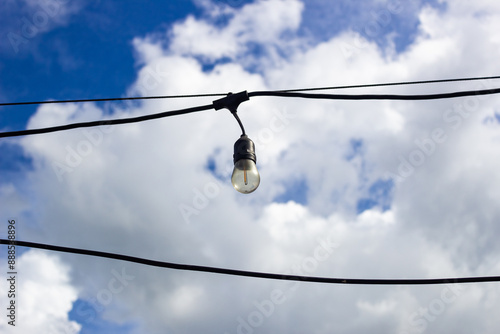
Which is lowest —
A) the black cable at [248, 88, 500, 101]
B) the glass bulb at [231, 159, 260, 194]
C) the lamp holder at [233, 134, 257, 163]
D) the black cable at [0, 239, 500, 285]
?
the black cable at [0, 239, 500, 285]

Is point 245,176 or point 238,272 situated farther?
point 238,272

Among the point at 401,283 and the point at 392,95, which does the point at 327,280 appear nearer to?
the point at 401,283

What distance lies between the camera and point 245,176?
4.53 meters

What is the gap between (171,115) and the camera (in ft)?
14.8

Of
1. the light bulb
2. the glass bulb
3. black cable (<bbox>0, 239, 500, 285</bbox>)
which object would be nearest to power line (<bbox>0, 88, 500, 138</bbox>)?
the light bulb

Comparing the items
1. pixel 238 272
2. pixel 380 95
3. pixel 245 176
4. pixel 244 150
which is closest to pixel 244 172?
pixel 245 176

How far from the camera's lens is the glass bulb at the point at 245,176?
454 centimetres

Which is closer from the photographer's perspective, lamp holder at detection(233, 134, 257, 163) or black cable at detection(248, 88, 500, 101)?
black cable at detection(248, 88, 500, 101)

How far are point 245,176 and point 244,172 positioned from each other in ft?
0.14

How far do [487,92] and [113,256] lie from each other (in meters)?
4.16

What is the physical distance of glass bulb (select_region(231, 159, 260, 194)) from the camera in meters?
4.54

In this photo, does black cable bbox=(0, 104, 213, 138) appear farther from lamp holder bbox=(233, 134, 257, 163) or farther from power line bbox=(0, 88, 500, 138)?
lamp holder bbox=(233, 134, 257, 163)

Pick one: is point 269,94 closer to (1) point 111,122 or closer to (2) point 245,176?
(2) point 245,176

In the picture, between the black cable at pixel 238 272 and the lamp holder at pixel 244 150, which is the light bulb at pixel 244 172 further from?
the black cable at pixel 238 272
